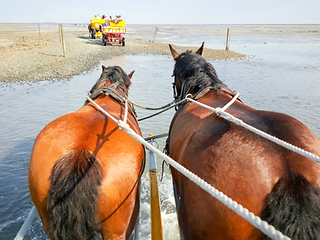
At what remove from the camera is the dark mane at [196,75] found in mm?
2576

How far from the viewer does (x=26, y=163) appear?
431cm

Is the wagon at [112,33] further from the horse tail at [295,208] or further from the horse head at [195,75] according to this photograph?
the horse tail at [295,208]

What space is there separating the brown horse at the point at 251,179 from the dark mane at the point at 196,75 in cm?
94

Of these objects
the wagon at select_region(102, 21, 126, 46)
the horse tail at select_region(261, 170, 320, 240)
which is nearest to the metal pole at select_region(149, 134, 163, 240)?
the horse tail at select_region(261, 170, 320, 240)

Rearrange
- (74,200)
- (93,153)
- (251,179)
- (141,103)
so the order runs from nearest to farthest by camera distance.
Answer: (251,179) < (74,200) < (93,153) < (141,103)

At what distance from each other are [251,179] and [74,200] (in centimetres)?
112

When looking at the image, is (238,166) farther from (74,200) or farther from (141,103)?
(141,103)

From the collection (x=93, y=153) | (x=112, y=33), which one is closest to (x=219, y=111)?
(x=93, y=153)

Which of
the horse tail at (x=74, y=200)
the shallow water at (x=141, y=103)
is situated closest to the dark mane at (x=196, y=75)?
the horse tail at (x=74, y=200)

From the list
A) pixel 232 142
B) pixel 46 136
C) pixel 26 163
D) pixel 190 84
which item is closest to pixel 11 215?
pixel 26 163

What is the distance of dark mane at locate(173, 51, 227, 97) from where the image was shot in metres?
2.58

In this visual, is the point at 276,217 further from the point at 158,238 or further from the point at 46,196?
the point at 46,196

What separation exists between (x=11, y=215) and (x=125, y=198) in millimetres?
2549

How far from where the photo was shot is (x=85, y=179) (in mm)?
1459
